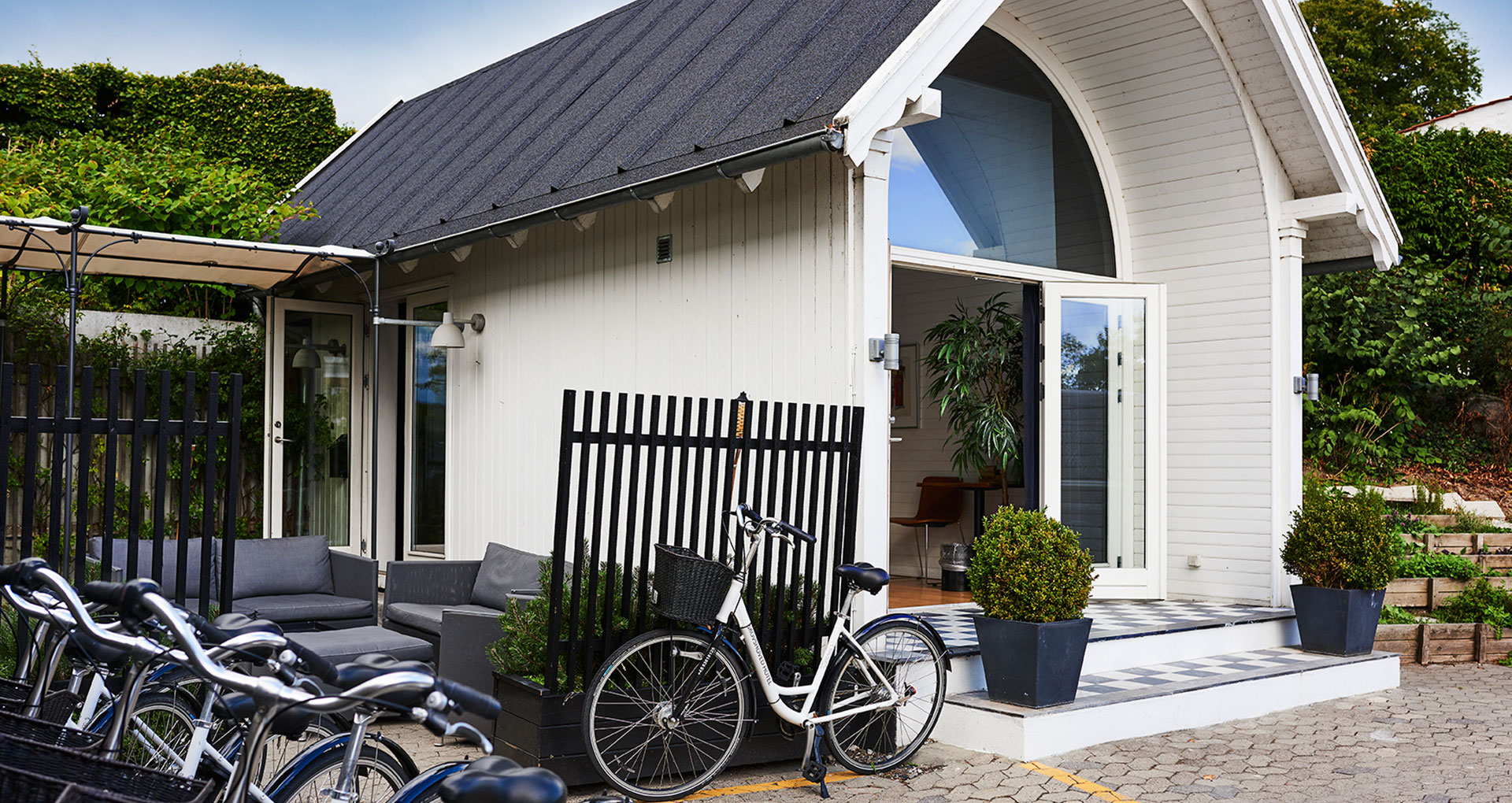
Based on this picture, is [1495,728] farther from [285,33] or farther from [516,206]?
[285,33]

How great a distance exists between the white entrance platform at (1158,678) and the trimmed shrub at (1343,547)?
1.42 ft

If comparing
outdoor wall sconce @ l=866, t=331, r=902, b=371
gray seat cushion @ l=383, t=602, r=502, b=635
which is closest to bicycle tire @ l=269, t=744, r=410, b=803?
outdoor wall sconce @ l=866, t=331, r=902, b=371

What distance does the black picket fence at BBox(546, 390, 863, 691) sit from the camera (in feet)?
16.1

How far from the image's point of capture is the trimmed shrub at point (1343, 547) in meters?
7.43

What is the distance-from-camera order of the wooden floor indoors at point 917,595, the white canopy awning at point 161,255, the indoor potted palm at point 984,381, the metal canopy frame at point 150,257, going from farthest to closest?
1. the indoor potted palm at point 984,381
2. the wooden floor indoors at point 917,595
3. the white canopy awning at point 161,255
4. the metal canopy frame at point 150,257

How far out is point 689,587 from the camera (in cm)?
473

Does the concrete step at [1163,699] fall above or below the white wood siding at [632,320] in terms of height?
below

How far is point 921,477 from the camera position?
11609 mm

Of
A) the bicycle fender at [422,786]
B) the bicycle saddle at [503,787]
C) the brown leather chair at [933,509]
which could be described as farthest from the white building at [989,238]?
the bicycle saddle at [503,787]

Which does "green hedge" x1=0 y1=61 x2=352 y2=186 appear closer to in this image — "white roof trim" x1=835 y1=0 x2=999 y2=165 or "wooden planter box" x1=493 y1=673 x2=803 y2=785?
"white roof trim" x1=835 y1=0 x2=999 y2=165

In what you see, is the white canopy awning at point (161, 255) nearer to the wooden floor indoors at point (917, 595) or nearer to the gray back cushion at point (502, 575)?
the gray back cushion at point (502, 575)

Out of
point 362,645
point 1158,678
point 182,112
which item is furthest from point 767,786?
point 182,112

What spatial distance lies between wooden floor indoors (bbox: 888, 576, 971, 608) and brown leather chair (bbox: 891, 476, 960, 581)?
0.48m

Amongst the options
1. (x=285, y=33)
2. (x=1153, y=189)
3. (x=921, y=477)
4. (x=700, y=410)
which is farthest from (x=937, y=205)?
(x=285, y=33)
